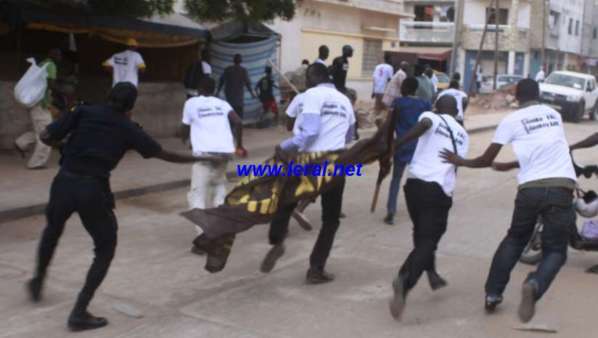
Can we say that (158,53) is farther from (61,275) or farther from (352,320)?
(352,320)

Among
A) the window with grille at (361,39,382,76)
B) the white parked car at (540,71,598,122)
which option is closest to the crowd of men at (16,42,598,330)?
the white parked car at (540,71,598,122)

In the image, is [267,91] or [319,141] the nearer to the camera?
[319,141]

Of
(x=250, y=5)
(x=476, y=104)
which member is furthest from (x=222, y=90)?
(x=476, y=104)

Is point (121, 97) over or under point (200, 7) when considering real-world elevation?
under

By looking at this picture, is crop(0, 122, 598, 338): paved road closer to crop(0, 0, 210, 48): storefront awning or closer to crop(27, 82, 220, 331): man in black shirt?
crop(27, 82, 220, 331): man in black shirt

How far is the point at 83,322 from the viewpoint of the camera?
Result: 15.8 feet

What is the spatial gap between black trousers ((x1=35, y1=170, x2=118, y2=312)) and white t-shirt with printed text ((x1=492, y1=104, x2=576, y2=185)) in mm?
2671

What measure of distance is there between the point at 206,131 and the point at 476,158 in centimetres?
266

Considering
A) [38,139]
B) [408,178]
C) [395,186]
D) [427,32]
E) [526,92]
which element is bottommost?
[395,186]

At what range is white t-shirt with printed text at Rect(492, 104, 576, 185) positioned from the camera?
495 centimetres

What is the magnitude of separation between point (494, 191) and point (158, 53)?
26.5ft

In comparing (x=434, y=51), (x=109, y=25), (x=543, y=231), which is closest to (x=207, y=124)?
(x=543, y=231)

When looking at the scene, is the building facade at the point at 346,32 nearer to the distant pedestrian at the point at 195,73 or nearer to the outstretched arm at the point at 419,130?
the distant pedestrian at the point at 195,73

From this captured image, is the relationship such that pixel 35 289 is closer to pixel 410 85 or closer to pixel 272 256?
pixel 272 256
